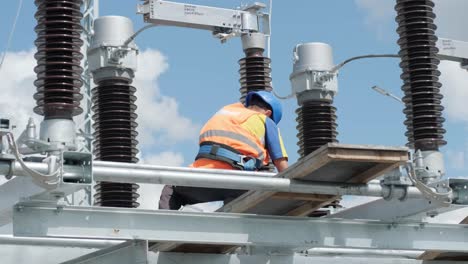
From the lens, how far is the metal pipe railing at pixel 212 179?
5189 millimetres

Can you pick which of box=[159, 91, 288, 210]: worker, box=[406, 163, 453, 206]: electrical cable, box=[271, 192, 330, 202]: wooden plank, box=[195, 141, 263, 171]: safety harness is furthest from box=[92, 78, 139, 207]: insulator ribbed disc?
box=[406, 163, 453, 206]: electrical cable

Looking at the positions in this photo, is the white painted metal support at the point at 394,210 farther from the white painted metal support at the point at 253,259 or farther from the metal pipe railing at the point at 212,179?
the white painted metal support at the point at 253,259

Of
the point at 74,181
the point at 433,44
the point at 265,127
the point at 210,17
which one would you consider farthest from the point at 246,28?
the point at 74,181

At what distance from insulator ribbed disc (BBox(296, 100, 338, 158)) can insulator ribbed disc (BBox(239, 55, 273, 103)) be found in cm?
50

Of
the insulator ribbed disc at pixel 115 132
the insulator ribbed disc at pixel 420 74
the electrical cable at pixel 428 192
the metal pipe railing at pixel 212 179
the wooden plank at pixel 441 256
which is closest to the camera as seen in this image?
the metal pipe railing at pixel 212 179

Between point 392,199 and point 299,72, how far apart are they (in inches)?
133

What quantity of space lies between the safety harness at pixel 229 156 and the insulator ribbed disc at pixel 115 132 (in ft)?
5.72

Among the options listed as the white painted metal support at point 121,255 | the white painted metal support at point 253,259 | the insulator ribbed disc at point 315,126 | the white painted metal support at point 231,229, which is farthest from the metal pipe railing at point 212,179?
the insulator ribbed disc at point 315,126

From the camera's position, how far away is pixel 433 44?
303 inches

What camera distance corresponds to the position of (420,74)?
7.53 m

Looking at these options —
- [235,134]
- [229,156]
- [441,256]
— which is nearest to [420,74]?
[441,256]

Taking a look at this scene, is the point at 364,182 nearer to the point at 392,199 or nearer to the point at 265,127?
the point at 392,199

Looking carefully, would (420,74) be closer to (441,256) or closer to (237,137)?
(441,256)

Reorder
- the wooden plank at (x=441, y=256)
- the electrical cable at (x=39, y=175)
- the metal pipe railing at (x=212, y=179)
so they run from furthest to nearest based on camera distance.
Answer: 1. the wooden plank at (x=441, y=256)
2. the metal pipe railing at (x=212, y=179)
3. the electrical cable at (x=39, y=175)
